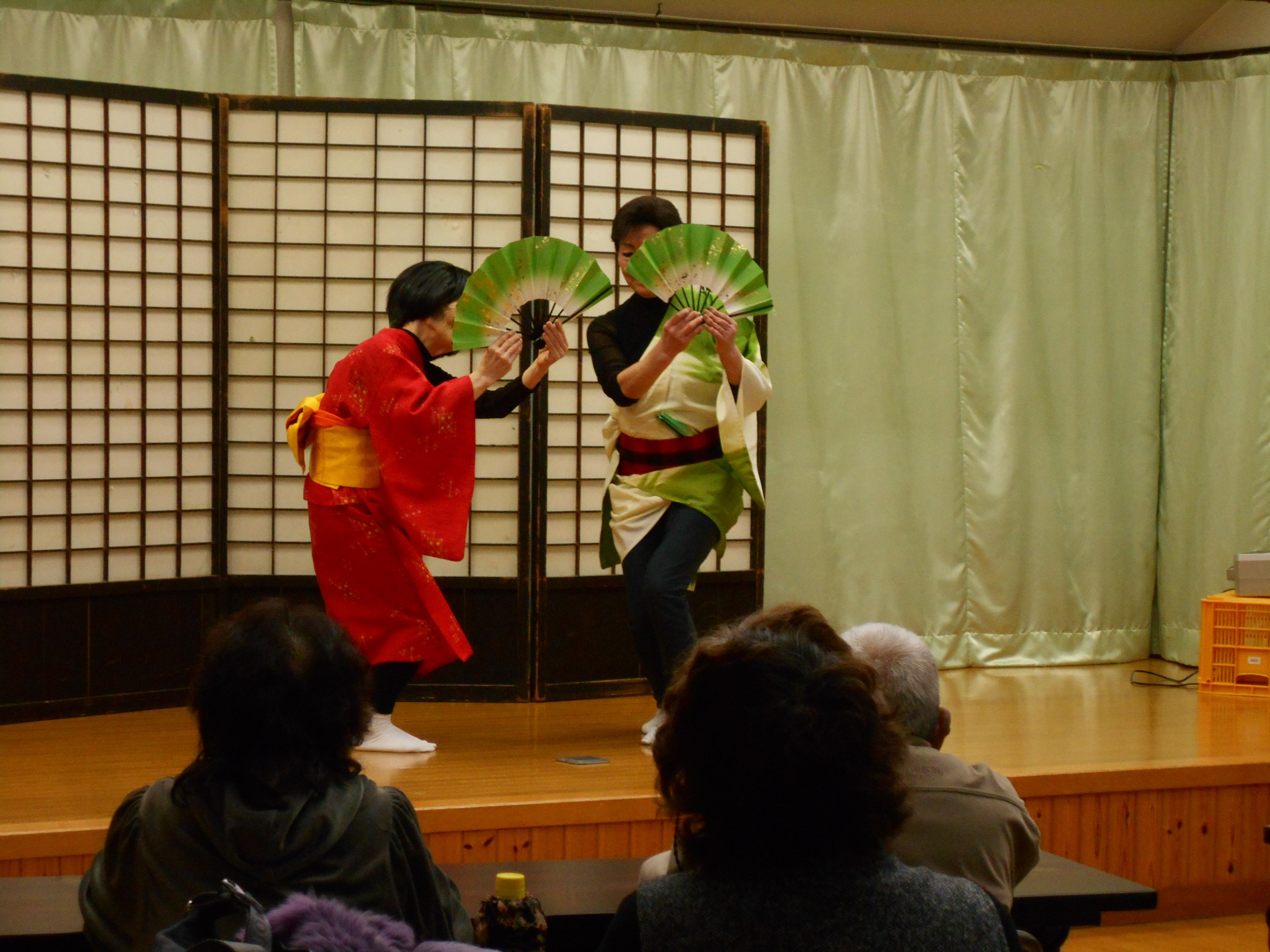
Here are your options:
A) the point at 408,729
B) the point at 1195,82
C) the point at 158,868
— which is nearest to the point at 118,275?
the point at 408,729

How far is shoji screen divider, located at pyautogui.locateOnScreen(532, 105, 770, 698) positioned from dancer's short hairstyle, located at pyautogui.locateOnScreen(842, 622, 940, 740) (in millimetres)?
2797

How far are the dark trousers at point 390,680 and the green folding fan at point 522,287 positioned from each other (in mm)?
840

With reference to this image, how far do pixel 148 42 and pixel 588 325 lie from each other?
178 cm

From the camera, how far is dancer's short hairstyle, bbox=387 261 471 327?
366 cm

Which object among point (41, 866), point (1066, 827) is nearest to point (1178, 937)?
point (1066, 827)

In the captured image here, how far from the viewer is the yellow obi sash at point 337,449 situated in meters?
3.69

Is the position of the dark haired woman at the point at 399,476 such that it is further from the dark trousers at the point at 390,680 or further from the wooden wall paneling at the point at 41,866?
the wooden wall paneling at the point at 41,866

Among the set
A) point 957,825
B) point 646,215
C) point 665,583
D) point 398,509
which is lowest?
point 957,825

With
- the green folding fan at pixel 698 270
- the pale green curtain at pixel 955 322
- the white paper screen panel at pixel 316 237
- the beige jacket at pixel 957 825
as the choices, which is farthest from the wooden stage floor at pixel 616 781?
the beige jacket at pixel 957 825

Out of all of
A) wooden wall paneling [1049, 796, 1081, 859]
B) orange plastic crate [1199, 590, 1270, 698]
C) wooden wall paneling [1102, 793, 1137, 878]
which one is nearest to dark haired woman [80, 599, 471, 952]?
wooden wall paneling [1049, 796, 1081, 859]

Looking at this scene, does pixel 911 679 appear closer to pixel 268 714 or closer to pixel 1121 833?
pixel 268 714

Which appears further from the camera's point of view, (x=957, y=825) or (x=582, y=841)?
(x=582, y=841)

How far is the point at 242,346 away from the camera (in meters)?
4.56

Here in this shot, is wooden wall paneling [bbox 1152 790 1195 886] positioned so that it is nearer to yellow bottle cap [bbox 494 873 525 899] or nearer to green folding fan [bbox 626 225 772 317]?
green folding fan [bbox 626 225 772 317]
